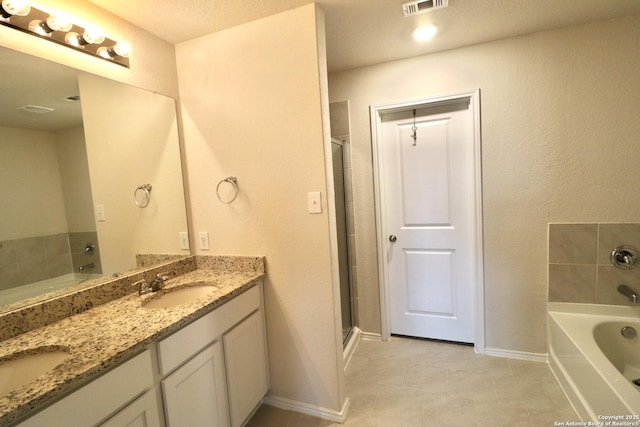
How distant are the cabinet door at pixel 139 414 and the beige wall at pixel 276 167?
0.77m

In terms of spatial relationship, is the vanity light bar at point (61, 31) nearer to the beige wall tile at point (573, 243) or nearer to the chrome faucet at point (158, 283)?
the chrome faucet at point (158, 283)

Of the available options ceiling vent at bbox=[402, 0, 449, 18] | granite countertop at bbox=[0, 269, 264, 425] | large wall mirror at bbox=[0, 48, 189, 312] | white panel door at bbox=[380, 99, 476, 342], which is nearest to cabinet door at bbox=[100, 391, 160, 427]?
granite countertop at bbox=[0, 269, 264, 425]

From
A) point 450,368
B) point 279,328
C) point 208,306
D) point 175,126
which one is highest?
point 175,126

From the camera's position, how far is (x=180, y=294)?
1.67 meters

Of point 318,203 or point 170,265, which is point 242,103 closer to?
point 318,203

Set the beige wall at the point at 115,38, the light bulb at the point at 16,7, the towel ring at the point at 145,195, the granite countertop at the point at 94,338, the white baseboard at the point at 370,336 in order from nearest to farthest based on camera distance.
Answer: the granite countertop at the point at 94,338 → the light bulb at the point at 16,7 → the beige wall at the point at 115,38 → the towel ring at the point at 145,195 → the white baseboard at the point at 370,336

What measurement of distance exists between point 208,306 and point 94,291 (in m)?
0.60

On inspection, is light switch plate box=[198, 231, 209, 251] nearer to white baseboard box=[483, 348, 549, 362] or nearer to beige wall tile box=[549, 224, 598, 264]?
white baseboard box=[483, 348, 549, 362]

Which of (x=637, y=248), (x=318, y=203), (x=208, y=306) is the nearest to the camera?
(x=208, y=306)

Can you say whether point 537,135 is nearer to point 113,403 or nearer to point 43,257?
point 113,403

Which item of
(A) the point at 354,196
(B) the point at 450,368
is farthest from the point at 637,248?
(A) the point at 354,196

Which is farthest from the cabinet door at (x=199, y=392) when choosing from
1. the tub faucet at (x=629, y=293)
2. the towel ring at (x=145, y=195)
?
the tub faucet at (x=629, y=293)

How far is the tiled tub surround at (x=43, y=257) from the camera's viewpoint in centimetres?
120

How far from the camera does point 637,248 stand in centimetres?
188
